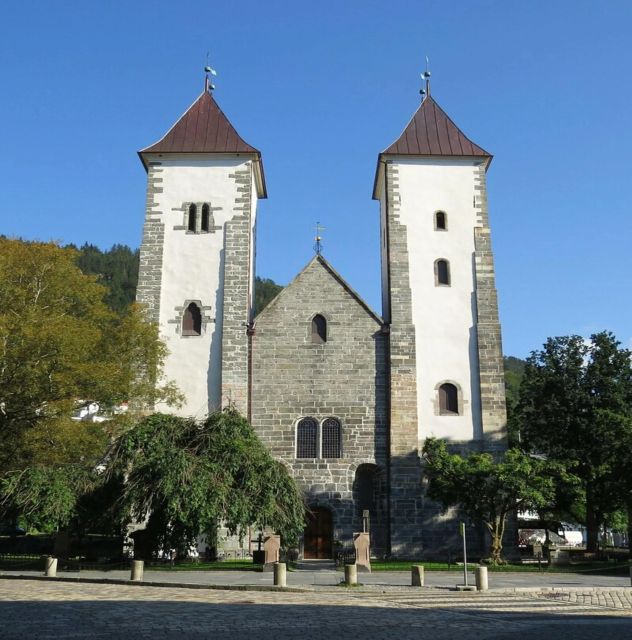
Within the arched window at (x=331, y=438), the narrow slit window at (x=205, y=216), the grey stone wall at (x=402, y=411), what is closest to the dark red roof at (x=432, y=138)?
the grey stone wall at (x=402, y=411)

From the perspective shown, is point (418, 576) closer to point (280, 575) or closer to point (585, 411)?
point (280, 575)

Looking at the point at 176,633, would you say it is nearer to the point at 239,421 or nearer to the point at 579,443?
the point at 239,421

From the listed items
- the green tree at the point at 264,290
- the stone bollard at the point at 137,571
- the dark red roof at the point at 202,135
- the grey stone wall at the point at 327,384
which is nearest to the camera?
the stone bollard at the point at 137,571

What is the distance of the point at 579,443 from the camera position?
3253 centimetres

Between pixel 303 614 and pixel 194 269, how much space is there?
19.4 m

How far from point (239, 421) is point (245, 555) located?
5662 mm

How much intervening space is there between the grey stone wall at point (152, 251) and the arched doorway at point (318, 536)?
401 inches

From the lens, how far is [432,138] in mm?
34562

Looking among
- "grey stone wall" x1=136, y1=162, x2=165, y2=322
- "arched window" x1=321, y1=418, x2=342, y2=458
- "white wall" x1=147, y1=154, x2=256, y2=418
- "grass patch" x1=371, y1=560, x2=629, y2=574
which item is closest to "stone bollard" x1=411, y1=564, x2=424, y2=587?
"grass patch" x1=371, y1=560, x2=629, y2=574

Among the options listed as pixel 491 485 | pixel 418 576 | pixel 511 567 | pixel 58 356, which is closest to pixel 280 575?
pixel 418 576

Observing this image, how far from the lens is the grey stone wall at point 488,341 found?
97.0 feet

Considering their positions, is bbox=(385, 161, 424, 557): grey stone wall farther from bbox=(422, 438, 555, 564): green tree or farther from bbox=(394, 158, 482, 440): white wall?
bbox=(422, 438, 555, 564): green tree

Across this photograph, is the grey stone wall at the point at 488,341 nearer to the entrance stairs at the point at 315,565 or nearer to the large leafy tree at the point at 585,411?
the large leafy tree at the point at 585,411

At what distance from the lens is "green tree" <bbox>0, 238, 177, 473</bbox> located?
25.5 meters
